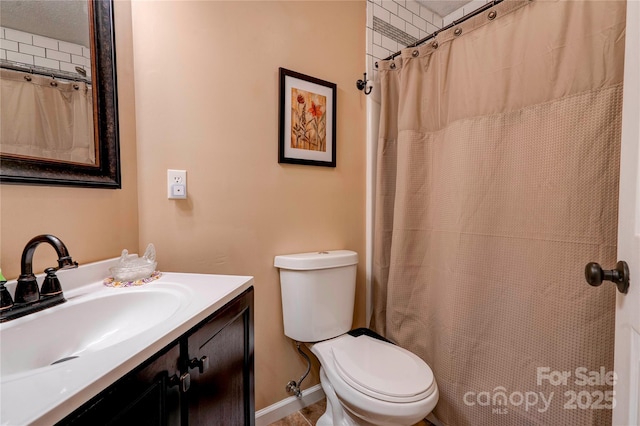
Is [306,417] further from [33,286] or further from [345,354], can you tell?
[33,286]

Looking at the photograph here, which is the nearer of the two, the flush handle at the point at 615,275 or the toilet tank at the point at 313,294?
the flush handle at the point at 615,275

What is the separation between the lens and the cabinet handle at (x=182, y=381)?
60 cm

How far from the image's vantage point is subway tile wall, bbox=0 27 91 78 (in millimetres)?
759

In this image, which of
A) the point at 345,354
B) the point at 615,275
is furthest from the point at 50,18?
the point at 615,275

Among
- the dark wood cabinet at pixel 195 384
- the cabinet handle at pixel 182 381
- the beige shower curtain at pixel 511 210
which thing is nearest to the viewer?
the dark wood cabinet at pixel 195 384

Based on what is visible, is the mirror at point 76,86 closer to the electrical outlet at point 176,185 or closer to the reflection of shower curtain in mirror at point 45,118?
the reflection of shower curtain in mirror at point 45,118

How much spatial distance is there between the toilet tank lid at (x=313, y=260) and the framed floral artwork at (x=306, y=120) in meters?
Result: 0.46

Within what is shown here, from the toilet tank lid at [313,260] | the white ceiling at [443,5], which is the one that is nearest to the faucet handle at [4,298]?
the toilet tank lid at [313,260]

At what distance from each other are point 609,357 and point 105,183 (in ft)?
5.65

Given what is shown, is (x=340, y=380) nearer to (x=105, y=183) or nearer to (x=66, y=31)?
(x=105, y=183)

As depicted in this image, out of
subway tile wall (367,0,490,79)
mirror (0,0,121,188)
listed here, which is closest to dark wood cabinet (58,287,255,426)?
mirror (0,0,121,188)

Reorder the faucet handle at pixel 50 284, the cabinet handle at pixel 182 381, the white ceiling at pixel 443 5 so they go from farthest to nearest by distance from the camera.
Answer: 1. the white ceiling at pixel 443 5
2. the faucet handle at pixel 50 284
3. the cabinet handle at pixel 182 381

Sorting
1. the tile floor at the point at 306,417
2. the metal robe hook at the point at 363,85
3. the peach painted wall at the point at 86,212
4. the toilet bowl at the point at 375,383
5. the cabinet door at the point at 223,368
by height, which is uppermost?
the metal robe hook at the point at 363,85

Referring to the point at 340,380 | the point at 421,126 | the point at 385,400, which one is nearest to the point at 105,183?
the point at 340,380
